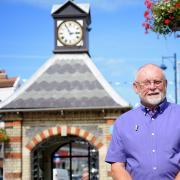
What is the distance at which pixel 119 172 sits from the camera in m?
4.13

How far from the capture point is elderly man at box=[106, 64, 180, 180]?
3986 millimetres

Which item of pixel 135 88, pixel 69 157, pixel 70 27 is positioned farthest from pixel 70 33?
pixel 135 88

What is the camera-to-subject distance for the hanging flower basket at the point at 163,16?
346 inches

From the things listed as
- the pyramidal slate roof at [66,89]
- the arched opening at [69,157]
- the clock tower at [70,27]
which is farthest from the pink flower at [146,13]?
the arched opening at [69,157]

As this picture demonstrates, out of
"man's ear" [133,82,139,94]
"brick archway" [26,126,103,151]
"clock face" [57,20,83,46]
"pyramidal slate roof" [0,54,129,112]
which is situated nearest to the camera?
"man's ear" [133,82,139,94]

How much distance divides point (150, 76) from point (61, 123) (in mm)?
16803

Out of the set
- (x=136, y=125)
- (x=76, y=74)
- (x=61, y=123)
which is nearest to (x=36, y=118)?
(x=61, y=123)

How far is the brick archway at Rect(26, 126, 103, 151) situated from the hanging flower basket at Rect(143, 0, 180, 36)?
461 inches

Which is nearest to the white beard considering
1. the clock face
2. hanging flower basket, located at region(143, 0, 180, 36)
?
hanging flower basket, located at region(143, 0, 180, 36)

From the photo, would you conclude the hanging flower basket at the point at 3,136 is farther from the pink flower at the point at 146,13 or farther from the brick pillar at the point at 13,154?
the pink flower at the point at 146,13

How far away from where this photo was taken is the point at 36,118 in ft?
68.9

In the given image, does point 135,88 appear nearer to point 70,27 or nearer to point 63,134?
point 63,134

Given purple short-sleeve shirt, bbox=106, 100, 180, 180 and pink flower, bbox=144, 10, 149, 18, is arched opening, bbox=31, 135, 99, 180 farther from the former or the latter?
purple short-sleeve shirt, bbox=106, 100, 180, 180

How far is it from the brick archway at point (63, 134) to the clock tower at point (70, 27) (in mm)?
3777
